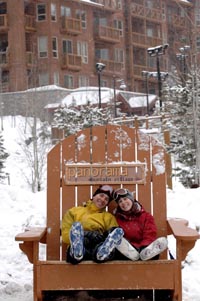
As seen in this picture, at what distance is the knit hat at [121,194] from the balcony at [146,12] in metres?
34.6

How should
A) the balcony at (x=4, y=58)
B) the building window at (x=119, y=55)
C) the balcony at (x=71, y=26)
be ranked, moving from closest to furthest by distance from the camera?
the balcony at (x=4, y=58), the balcony at (x=71, y=26), the building window at (x=119, y=55)

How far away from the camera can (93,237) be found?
384cm

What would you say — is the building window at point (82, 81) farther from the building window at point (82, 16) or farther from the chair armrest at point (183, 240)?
the chair armrest at point (183, 240)

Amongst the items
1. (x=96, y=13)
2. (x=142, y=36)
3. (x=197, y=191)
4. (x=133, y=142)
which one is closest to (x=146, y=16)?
(x=142, y=36)

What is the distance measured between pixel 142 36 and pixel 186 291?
34539 millimetres

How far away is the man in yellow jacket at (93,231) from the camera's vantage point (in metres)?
3.64

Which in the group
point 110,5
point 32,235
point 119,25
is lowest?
point 32,235

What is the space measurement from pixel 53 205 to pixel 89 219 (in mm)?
457

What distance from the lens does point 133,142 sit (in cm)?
457

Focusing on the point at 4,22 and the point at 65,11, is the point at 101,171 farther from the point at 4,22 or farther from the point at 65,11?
the point at 65,11

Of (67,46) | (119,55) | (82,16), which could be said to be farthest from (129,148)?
(119,55)

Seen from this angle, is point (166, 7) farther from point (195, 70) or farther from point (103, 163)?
point (103, 163)

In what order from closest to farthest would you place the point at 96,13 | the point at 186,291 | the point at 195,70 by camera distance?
the point at 186,291 → the point at 195,70 → the point at 96,13

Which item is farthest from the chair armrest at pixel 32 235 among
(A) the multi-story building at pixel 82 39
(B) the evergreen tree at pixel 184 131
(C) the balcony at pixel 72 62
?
(C) the balcony at pixel 72 62
